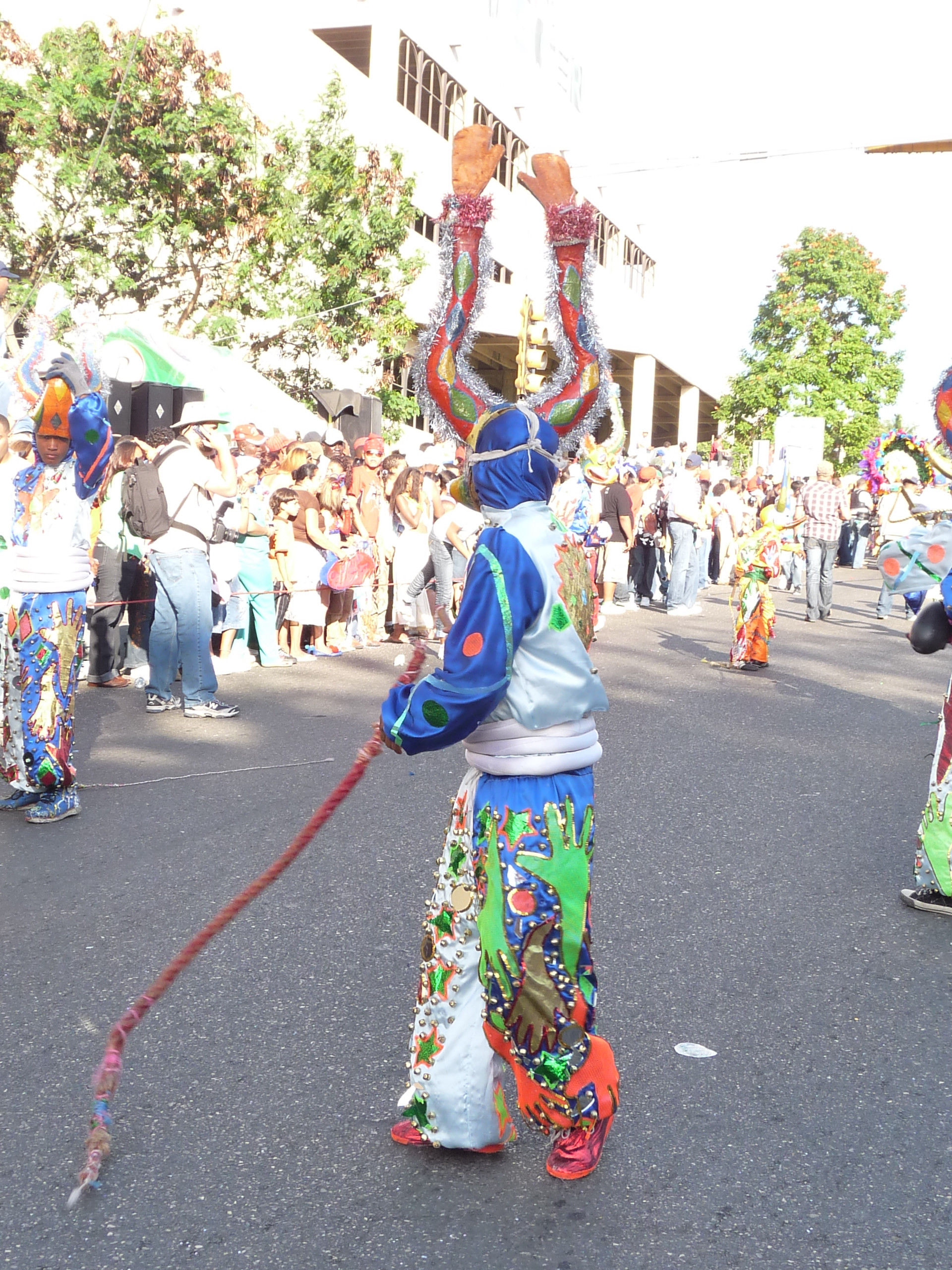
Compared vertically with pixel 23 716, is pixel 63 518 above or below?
above

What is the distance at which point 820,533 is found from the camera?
53.4ft

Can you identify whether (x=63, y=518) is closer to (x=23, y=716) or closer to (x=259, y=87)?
(x=23, y=716)

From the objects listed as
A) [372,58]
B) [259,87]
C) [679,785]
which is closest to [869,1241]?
[679,785]

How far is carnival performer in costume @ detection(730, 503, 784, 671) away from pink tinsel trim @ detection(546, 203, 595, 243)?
8.23 meters

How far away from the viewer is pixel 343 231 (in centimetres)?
2019

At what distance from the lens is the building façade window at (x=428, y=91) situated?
28641 mm

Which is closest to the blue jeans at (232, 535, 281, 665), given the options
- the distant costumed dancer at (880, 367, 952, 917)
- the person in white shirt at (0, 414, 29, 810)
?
the person in white shirt at (0, 414, 29, 810)

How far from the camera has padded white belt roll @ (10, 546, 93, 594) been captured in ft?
19.4

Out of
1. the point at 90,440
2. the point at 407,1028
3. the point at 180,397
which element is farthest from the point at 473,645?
the point at 180,397

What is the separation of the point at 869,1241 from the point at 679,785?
4.28 m

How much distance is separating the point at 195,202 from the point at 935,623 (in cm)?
1675

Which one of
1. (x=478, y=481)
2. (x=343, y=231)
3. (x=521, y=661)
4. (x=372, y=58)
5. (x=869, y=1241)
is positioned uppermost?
(x=372, y=58)

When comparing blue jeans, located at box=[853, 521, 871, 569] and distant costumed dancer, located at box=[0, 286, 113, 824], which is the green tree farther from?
distant costumed dancer, located at box=[0, 286, 113, 824]

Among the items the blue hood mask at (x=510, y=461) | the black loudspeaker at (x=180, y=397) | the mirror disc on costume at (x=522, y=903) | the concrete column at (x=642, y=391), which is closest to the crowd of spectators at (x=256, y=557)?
the black loudspeaker at (x=180, y=397)
